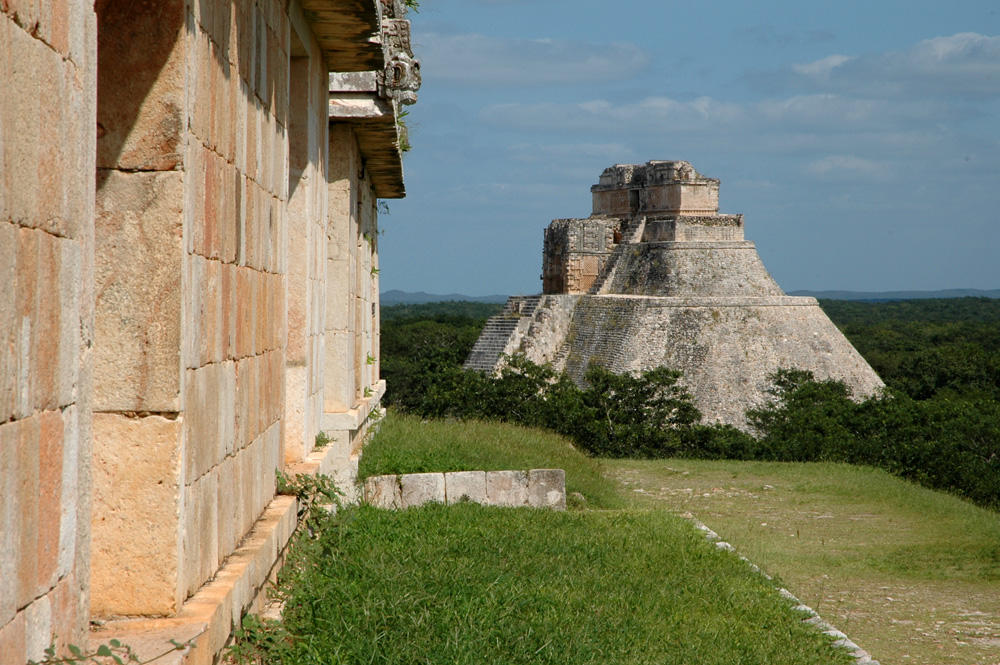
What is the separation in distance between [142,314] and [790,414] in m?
21.6

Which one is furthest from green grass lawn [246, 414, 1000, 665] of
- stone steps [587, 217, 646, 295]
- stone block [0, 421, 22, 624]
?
stone steps [587, 217, 646, 295]

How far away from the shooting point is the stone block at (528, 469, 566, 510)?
879cm

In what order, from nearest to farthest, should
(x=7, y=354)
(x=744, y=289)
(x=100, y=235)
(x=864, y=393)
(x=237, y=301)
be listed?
(x=7, y=354) → (x=100, y=235) → (x=237, y=301) → (x=864, y=393) → (x=744, y=289)

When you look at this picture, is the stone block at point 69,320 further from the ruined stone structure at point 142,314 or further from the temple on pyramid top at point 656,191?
the temple on pyramid top at point 656,191

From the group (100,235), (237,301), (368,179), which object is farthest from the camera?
(368,179)

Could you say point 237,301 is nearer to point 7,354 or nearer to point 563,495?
point 7,354

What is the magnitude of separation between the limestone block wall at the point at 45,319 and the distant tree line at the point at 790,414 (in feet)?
44.5

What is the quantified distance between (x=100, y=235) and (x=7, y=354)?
3.65ft

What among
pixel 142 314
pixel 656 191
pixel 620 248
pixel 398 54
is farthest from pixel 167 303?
pixel 656 191

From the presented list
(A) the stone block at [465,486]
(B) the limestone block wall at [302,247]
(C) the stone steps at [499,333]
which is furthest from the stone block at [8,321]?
(C) the stone steps at [499,333]

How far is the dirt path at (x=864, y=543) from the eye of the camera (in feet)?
20.4

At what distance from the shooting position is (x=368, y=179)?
10117mm

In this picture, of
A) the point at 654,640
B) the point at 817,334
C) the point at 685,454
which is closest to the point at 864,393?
the point at 817,334

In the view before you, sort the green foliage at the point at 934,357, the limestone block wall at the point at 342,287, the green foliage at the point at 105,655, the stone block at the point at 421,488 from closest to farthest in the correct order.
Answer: the green foliage at the point at 105,655, the limestone block wall at the point at 342,287, the stone block at the point at 421,488, the green foliage at the point at 934,357
